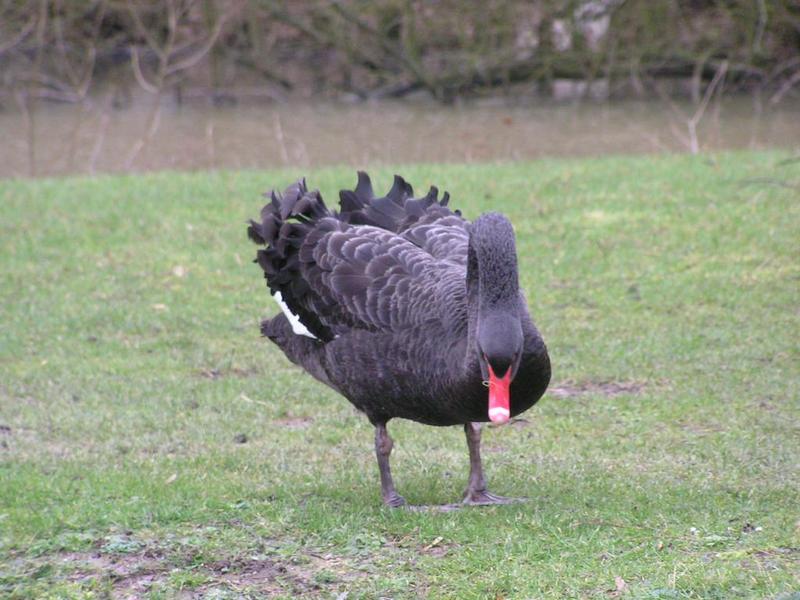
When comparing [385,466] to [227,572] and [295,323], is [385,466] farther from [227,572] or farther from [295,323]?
[227,572]

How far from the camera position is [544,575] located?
12.2ft

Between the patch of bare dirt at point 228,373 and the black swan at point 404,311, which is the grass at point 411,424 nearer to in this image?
the patch of bare dirt at point 228,373

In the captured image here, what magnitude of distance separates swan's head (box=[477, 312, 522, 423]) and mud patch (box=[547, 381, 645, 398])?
7.86ft

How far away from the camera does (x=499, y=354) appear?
12.3ft

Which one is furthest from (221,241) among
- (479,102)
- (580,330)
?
(479,102)

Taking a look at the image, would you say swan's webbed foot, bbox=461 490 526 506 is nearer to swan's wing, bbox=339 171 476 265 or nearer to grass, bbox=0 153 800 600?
grass, bbox=0 153 800 600

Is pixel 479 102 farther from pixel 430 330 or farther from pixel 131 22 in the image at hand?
pixel 430 330

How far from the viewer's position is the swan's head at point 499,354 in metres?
3.76

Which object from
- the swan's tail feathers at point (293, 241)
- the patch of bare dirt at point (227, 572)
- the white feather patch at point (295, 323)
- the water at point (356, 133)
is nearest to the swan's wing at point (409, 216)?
the swan's tail feathers at point (293, 241)

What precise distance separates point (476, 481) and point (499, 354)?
44.2 inches

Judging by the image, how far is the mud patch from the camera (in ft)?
20.2

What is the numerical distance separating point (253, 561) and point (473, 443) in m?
1.18

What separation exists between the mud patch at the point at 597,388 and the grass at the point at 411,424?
0.03 m

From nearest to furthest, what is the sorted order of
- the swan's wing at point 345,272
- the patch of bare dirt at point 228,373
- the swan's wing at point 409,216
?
1. the swan's wing at point 345,272
2. the swan's wing at point 409,216
3. the patch of bare dirt at point 228,373
